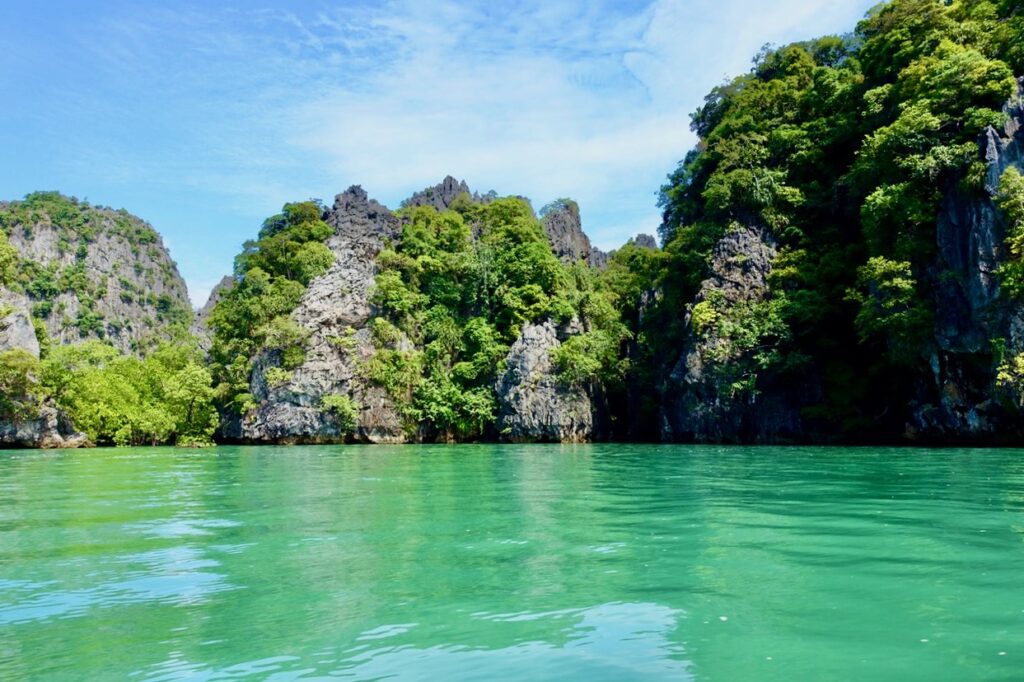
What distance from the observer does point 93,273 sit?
348 ft

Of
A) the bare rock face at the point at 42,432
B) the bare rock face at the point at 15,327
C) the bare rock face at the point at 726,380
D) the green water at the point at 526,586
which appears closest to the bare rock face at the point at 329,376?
the bare rock face at the point at 42,432

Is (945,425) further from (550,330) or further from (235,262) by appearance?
(235,262)

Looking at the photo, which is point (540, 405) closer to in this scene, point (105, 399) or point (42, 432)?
point (105, 399)

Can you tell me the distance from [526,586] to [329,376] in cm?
4040

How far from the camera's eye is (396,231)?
185 feet

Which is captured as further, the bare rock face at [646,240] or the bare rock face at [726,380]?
the bare rock face at [646,240]

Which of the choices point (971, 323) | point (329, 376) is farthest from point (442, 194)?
point (971, 323)

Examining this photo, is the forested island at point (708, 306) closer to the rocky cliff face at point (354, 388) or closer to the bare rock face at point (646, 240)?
the rocky cliff face at point (354, 388)

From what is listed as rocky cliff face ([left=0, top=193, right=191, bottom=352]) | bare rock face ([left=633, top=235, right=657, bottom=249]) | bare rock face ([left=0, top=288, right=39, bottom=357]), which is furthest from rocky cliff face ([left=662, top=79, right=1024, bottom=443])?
rocky cliff face ([left=0, top=193, right=191, bottom=352])

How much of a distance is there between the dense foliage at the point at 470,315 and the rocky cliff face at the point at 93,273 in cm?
5017

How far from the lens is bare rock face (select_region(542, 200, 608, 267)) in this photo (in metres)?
72.0

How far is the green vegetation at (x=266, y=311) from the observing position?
148ft

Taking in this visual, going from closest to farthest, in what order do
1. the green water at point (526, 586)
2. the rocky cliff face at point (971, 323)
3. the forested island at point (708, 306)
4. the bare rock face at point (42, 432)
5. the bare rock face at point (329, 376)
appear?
the green water at point (526, 586), the rocky cliff face at point (971, 323), the forested island at point (708, 306), the bare rock face at point (42, 432), the bare rock face at point (329, 376)

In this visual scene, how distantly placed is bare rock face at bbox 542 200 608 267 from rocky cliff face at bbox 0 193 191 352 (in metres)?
47.5
